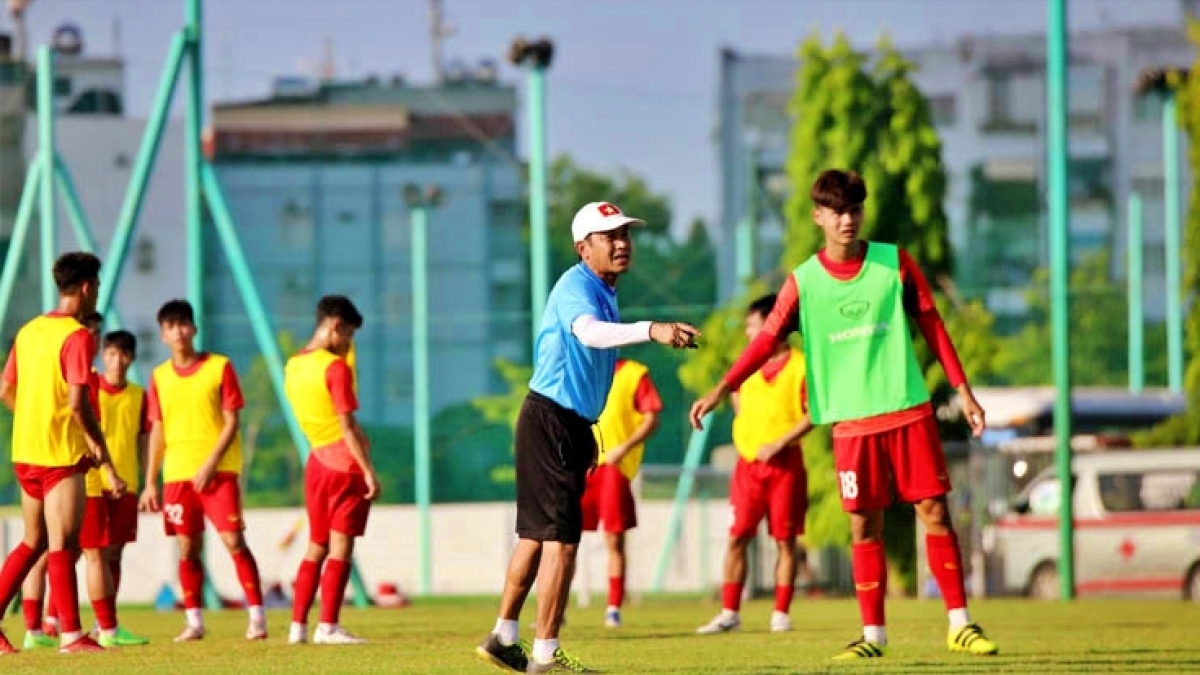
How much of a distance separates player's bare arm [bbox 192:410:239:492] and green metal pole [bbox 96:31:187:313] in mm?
7156

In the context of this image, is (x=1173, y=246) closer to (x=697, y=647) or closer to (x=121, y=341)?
(x=121, y=341)

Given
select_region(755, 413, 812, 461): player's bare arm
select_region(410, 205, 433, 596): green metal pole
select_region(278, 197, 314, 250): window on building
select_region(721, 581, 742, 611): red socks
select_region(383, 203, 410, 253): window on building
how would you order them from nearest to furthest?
select_region(755, 413, 812, 461): player's bare arm, select_region(721, 581, 742, 611): red socks, select_region(410, 205, 433, 596): green metal pole, select_region(278, 197, 314, 250): window on building, select_region(383, 203, 410, 253): window on building

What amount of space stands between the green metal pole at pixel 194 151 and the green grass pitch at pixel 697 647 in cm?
344

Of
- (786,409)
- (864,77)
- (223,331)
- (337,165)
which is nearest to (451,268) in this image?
(337,165)

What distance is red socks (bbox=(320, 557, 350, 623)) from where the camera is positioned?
15.2 meters

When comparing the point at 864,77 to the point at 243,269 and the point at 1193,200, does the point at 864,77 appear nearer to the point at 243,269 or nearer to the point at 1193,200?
the point at 1193,200

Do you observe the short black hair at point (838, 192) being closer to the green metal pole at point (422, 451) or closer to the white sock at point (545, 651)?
the white sock at point (545, 651)

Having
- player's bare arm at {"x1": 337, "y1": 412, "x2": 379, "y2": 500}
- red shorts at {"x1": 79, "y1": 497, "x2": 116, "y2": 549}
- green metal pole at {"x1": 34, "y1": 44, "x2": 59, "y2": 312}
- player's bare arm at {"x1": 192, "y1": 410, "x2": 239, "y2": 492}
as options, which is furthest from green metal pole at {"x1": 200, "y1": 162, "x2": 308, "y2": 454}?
player's bare arm at {"x1": 337, "y1": 412, "x2": 379, "y2": 500}

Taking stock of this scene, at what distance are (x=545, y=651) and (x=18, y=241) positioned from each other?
583 inches

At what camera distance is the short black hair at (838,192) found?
12375mm

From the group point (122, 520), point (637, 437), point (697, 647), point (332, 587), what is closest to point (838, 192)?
point (697, 647)

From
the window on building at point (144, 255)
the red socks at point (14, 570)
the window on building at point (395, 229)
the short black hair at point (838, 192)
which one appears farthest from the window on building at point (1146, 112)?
the short black hair at point (838, 192)

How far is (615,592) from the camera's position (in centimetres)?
1825

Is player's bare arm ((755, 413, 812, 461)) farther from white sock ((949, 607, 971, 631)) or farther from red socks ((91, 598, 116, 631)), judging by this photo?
red socks ((91, 598, 116, 631))
